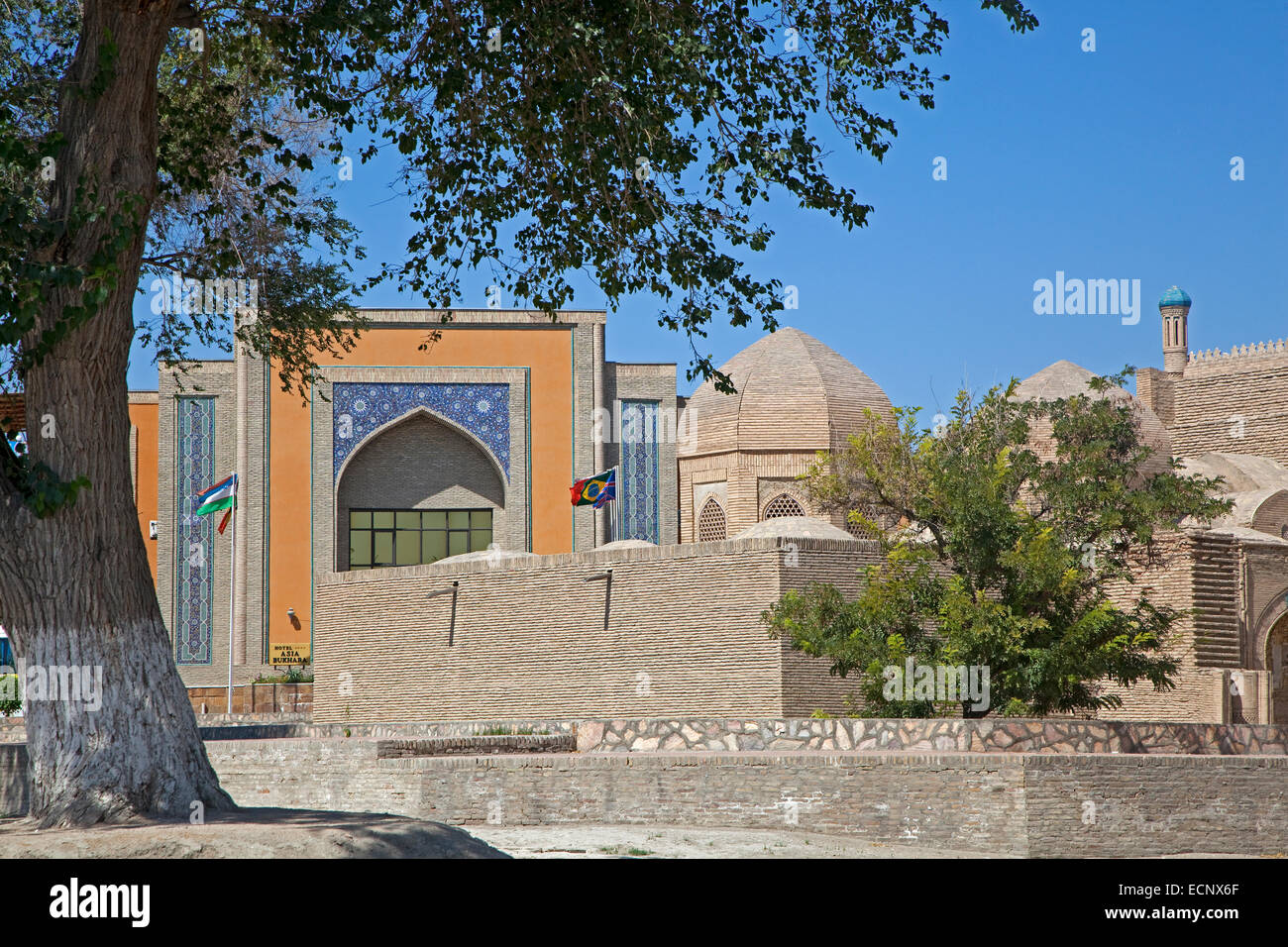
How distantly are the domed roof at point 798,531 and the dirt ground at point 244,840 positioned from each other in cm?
1007

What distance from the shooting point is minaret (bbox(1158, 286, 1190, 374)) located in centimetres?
4262

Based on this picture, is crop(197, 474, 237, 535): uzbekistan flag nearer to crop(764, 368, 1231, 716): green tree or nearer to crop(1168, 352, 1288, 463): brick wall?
crop(764, 368, 1231, 716): green tree

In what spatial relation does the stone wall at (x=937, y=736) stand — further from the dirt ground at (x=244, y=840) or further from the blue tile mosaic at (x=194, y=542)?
the blue tile mosaic at (x=194, y=542)

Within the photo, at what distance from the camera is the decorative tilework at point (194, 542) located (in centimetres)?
2645

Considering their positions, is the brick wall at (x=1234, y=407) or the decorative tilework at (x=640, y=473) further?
the brick wall at (x=1234, y=407)

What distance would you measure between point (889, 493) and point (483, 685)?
6.79 meters

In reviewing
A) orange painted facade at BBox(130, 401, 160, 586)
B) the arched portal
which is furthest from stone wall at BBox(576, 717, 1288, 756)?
orange painted facade at BBox(130, 401, 160, 586)

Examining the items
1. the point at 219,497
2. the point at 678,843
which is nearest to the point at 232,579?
the point at 219,497

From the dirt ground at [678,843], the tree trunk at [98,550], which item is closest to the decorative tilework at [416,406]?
the dirt ground at [678,843]

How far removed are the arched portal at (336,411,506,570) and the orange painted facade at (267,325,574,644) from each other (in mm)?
825

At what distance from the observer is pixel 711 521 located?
28.5m

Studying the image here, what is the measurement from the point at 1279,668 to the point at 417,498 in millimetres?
15297
